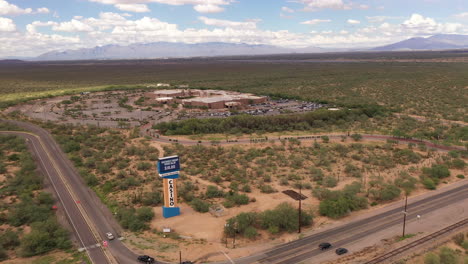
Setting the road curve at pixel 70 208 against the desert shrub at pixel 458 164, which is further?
the desert shrub at pixel 458 164

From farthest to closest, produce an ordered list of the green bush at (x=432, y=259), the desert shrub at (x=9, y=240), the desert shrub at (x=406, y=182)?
the desert shrub at (x=406, y=182), the desert shrub at (x=9, y=240), the green bush at (x=432, y=259)

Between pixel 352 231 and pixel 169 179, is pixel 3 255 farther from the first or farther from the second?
pixel 352 231

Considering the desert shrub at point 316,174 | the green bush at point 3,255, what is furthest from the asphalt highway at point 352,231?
the green bush at point 3,255

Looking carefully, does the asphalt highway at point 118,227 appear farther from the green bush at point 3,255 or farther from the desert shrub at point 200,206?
the desert shrub at point 200,206

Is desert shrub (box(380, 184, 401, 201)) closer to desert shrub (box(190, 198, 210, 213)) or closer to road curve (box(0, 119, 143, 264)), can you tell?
desert shrub (box(190, 198, 210, 213))

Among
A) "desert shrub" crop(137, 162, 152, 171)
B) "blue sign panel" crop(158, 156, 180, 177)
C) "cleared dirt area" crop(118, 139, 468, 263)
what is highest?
"blue sign panel" crop(158, 156, 180, 177)

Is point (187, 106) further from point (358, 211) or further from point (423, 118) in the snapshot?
point (358, 211)

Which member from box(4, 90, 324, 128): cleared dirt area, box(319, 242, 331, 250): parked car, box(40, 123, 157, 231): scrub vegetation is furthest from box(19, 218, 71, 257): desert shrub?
box(4, 90, 324, 128): cleared dirt area
